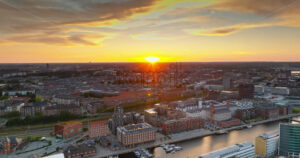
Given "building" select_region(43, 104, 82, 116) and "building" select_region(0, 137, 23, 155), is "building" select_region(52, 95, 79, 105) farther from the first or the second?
"building" select_region(0, 137, 23, 155)

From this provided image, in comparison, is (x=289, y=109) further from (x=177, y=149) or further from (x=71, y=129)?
(x=71, y=129)

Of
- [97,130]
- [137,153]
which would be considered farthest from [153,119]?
[137,153]

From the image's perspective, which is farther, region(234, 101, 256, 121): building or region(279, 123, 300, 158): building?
region(234, 101, 256, 121): building

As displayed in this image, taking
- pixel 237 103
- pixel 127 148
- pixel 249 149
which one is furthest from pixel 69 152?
pixel 237 103

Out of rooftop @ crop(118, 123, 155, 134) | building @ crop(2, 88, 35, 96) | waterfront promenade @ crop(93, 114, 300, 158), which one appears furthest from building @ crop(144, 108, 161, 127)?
building @ crop(2, 88, 35, 96)

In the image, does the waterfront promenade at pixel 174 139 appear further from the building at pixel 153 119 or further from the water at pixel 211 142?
the building at pixel 153 119

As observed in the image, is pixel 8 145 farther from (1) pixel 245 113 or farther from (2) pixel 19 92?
(2) pixel 19 92
